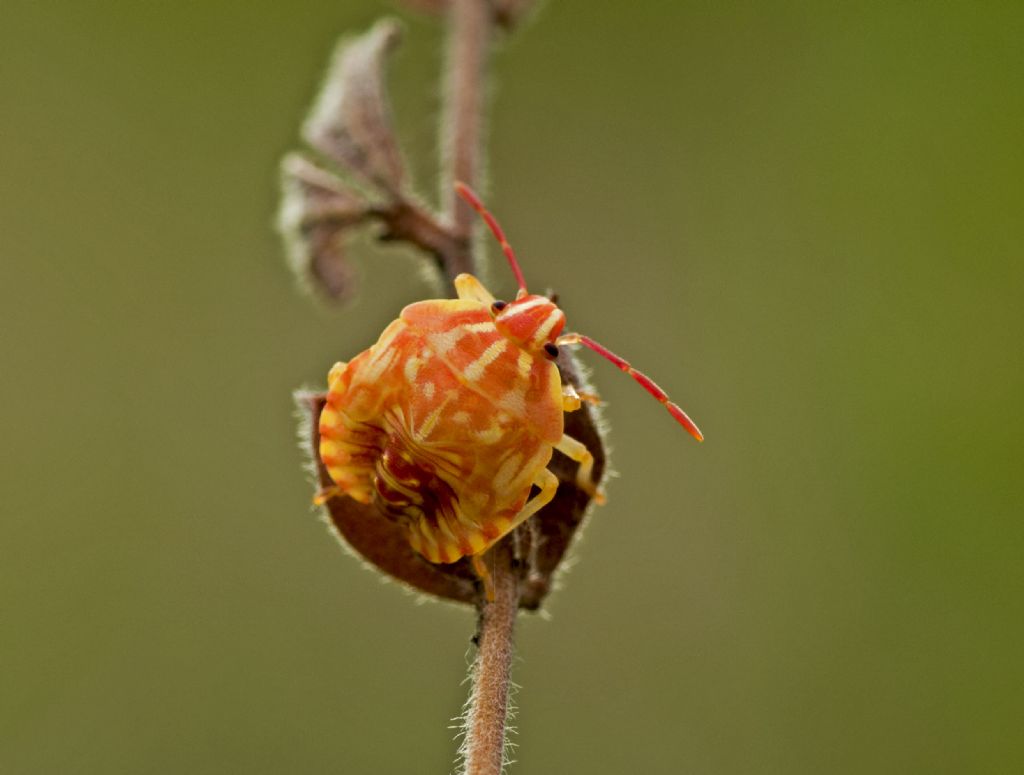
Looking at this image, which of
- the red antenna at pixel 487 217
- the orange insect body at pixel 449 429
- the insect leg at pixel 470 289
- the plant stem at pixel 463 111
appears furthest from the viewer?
the plant stem at pixel 463 111

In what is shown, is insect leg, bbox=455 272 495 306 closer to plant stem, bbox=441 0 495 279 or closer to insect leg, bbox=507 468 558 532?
plant stem, bbox=441 0 495 279

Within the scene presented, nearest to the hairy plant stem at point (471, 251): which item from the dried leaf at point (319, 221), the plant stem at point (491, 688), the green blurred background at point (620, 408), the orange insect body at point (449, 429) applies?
the plant stem at point (491, 688)

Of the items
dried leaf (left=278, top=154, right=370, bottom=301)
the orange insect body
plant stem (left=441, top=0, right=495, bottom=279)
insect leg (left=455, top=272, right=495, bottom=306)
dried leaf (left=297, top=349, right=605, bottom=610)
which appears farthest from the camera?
dried leaf (left=278, top=154, right=370, bottom=301)

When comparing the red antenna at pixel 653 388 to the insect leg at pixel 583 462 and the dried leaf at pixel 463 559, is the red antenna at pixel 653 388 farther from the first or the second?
the insect leg at pixel 583 462

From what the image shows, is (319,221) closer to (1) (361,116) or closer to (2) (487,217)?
(1) (361,116)

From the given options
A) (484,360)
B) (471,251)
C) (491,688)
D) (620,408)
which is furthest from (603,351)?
(620,408)

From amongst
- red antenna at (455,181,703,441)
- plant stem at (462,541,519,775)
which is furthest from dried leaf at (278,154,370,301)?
plant stem at (462,541,519,775)
